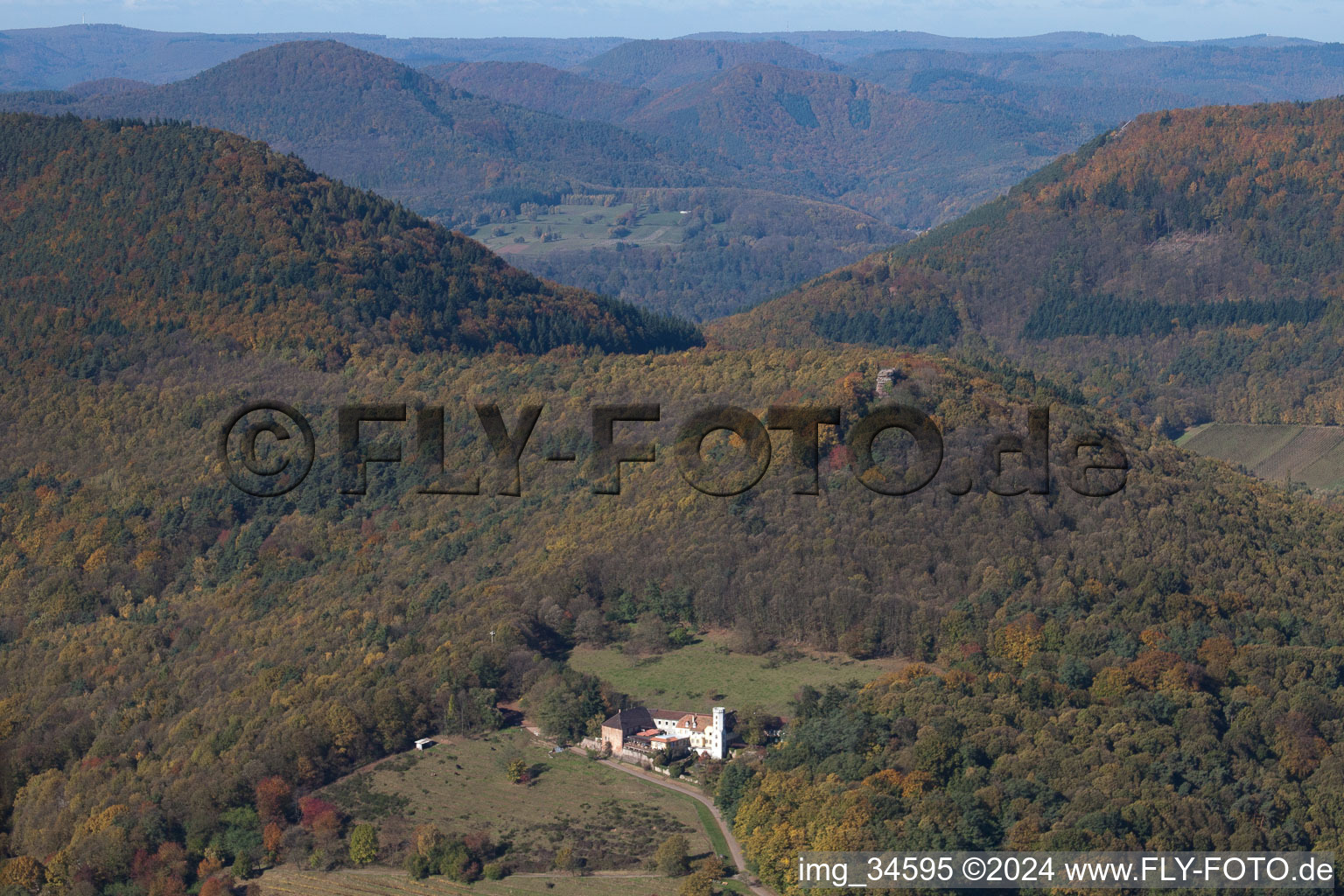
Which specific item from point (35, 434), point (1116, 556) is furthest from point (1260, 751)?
point (35, 434)

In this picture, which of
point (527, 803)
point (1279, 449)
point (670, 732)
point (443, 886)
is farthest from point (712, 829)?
point (1279, 449)

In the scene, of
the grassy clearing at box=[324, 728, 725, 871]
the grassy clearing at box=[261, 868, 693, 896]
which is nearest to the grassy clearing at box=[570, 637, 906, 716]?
the grassy clearing at box=[324, 728, 725, 871]

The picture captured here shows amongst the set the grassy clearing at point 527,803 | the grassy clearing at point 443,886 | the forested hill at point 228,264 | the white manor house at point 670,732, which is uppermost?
the forested hill at point 228,264

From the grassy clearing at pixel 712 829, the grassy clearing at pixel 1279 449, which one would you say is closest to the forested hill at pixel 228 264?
the grassy clearing at pixel 1279 449

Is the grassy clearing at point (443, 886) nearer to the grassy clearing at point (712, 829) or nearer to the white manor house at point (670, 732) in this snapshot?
the grassy clearing at point (712, 829)

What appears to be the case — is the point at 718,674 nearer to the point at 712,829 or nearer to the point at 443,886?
the point at 712,829

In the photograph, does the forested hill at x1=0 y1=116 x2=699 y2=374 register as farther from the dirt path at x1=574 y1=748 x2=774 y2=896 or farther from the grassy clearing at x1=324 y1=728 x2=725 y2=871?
the dirt path at x1=574 y1=748 x2=774 y2=896
